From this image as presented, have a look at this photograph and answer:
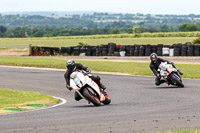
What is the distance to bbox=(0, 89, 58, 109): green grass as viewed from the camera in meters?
15.6

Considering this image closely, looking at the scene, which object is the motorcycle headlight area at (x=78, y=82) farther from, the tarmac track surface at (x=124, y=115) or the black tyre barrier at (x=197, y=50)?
the black tyre barrier at (x=197, y=50)

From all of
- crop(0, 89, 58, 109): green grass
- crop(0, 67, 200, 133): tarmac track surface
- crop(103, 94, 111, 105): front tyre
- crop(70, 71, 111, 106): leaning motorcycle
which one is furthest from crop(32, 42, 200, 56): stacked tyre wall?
crop(70, 71, 111, 106): leaning motorcycle

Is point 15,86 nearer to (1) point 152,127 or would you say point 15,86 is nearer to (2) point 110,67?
(2) point 110,67

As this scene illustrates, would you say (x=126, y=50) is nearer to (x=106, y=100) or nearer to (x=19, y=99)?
(x=19, y=99)

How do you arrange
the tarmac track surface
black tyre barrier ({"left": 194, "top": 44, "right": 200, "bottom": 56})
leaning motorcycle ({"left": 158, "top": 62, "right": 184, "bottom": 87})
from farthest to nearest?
black tyre barrier ({"left": 194, "top": 44, "right": 200, "bottom": 56}) < leaning motorcycle ({"left": 158, "top": 62, "right": 184, "bottom": 87}) < the tarmac track surface

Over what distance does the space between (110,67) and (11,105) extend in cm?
1828

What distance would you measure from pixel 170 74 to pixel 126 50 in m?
25.8

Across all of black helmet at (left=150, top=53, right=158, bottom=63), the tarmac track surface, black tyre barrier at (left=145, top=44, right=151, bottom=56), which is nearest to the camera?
the tarmac track surface

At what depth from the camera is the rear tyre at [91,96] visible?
14.0 metres

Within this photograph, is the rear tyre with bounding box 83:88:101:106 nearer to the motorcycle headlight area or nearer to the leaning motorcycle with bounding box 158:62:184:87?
the motorcycle headlight area

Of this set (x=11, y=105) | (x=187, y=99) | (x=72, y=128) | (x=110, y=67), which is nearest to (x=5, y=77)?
(x=110, y=67)

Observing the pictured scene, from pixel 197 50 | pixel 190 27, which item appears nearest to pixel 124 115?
pixel 197 50

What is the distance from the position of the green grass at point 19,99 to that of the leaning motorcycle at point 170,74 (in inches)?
198

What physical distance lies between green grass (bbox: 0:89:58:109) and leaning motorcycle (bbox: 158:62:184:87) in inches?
198
